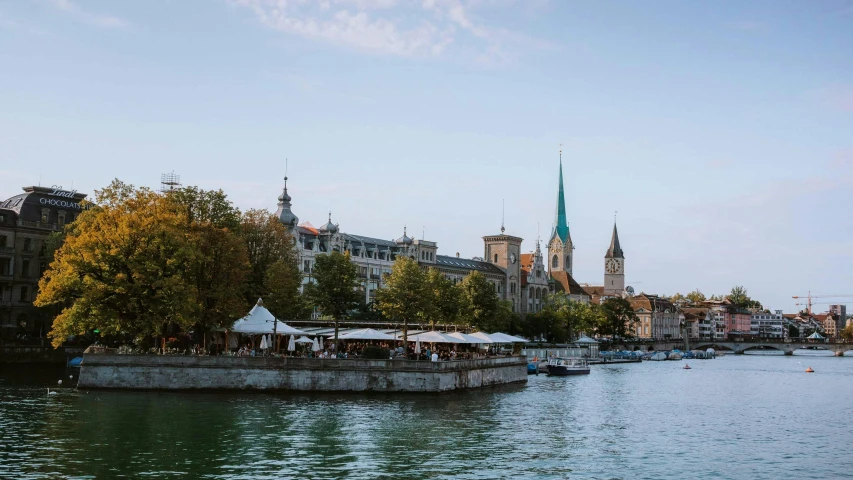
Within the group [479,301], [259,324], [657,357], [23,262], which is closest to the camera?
[259,324]

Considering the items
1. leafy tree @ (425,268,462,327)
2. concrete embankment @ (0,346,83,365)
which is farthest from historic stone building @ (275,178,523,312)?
concrete embankment @ (0,346,83,365)

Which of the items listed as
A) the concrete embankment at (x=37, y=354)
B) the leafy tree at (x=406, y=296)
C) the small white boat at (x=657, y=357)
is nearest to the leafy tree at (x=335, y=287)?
the leafy tree at (x=406, y=296)

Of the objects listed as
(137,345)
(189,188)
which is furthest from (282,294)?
(137,345)

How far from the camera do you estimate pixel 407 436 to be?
47.3m

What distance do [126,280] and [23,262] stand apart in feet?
158

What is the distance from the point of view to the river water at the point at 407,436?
3862 centimetres

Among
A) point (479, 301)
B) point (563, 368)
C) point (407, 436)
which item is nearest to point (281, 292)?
point (563, 368)

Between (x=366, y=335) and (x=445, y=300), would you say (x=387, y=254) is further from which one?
(x=366, y=335)

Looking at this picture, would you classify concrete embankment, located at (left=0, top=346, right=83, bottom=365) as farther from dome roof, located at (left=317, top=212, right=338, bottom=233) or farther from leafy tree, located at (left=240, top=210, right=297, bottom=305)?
dome roof, located at (left=317, top=212, right=338, bottom=233)

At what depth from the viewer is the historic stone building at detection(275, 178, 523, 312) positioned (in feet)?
456

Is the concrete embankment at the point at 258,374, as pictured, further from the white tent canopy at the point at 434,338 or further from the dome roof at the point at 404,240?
the dome roof at the point at 404,240

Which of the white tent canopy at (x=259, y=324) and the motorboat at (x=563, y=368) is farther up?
the white tent canopy at (x=259, y=324)

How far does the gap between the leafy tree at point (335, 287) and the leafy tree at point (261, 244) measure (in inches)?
212

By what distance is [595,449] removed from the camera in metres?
46.5
